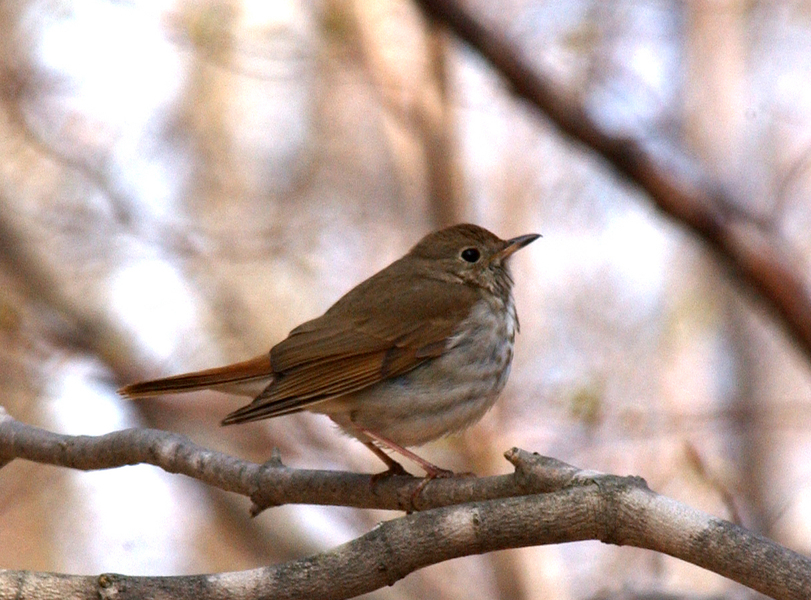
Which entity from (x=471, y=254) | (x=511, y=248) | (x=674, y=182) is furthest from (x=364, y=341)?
(x=674, y=182)

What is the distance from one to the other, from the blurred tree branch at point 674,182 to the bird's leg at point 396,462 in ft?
10.8

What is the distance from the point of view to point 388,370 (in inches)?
208

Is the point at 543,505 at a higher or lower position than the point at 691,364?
lower

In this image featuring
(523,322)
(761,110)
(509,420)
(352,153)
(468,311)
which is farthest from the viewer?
(352,153)

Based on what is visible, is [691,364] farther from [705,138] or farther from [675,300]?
[705,138]

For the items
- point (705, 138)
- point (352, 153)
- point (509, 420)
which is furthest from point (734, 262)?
point (352, 153)

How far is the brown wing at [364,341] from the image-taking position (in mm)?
4953

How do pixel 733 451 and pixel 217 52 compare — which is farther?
pixel 733 451

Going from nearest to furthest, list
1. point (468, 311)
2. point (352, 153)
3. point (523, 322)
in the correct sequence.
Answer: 1. point (468, 311)
2. point (523, 322)
3. point (352, 153)

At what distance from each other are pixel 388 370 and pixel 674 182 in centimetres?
A: 322

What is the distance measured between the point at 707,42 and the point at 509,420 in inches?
258

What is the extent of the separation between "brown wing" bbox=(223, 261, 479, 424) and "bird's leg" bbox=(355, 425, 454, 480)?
0.27 m

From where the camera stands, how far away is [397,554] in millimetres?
3461

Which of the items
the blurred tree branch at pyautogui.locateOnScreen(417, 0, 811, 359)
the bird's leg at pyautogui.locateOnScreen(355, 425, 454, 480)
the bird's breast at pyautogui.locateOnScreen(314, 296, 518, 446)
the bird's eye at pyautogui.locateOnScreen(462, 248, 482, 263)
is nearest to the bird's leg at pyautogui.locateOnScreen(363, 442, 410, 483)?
the bird's leg at pyautogui.locateOnScreen(355, 425, 454, 480)
